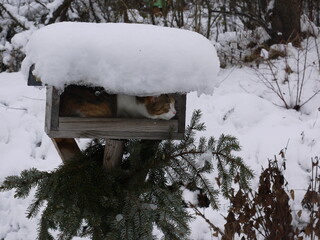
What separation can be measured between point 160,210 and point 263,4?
510 cm

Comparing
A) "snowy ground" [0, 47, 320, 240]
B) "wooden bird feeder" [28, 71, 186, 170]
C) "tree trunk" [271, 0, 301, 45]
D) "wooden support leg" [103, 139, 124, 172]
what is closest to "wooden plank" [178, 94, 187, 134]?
"wooden bird feeder" [28, 71, 186, 170]

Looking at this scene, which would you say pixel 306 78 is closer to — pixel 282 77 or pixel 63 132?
pixel 282 77

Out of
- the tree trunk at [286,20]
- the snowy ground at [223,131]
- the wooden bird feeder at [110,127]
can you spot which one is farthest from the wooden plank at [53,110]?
the tree trunk at [286,20]

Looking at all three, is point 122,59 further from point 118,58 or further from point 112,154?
point 112,154

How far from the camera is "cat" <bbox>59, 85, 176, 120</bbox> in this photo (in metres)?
1.68

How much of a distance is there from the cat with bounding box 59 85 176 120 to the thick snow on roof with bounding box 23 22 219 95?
0.17 metres

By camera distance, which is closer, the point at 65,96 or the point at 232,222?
the point at 65,96

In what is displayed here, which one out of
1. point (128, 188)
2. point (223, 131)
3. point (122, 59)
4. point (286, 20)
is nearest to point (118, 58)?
point (122, 59)

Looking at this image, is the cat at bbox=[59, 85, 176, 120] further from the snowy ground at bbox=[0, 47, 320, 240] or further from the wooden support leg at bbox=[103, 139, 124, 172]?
the snowy ground at bbox=[0, 47, 320, 240]

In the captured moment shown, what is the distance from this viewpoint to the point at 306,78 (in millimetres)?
4922

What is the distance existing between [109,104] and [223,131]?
275cm

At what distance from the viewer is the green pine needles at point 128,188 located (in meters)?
1.74

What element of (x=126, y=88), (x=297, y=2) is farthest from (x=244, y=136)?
(x=126, y=88)

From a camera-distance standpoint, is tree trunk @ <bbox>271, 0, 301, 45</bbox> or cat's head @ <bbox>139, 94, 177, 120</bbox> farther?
tree trunk @ <bbox>271, 0, 301, 45</bbox>
